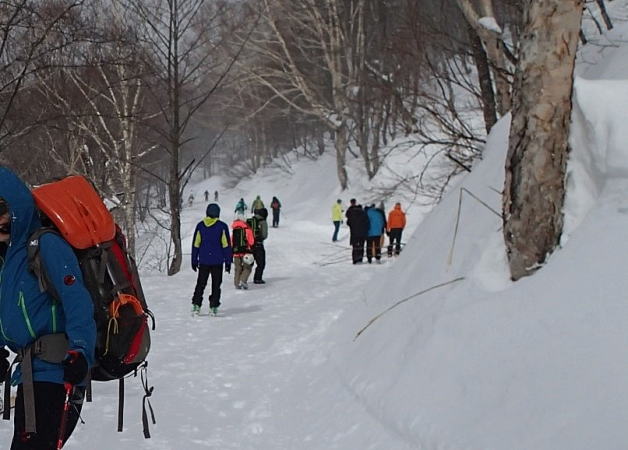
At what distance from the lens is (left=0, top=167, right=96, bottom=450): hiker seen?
8.24 feet

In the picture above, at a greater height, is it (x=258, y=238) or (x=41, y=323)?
(x=41, y=323)

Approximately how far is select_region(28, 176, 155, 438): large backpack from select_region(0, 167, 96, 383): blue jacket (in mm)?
86

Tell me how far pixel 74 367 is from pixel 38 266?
465mm

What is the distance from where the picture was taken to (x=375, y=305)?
598cm

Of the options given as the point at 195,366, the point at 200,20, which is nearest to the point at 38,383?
the point at 195,366

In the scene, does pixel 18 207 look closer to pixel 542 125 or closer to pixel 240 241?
pixel 542 125

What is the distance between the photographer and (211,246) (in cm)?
886

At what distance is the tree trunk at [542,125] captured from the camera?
3.92 metres

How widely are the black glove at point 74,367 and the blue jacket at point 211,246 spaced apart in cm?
638

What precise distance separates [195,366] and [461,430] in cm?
375

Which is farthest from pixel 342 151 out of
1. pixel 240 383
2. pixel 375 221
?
pixel 240 383

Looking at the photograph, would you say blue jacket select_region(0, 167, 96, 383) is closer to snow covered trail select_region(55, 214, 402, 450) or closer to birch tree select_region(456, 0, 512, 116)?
snow covered trail select_region(55, 214, 402, 450)

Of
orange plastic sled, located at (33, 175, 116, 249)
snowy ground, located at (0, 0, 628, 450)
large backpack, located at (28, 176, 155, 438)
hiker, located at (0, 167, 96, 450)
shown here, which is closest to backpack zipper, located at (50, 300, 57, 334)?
hiker, located at (0, 167, 96, 450)

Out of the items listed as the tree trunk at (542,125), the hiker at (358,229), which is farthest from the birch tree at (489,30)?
the hiker at (358,229)
